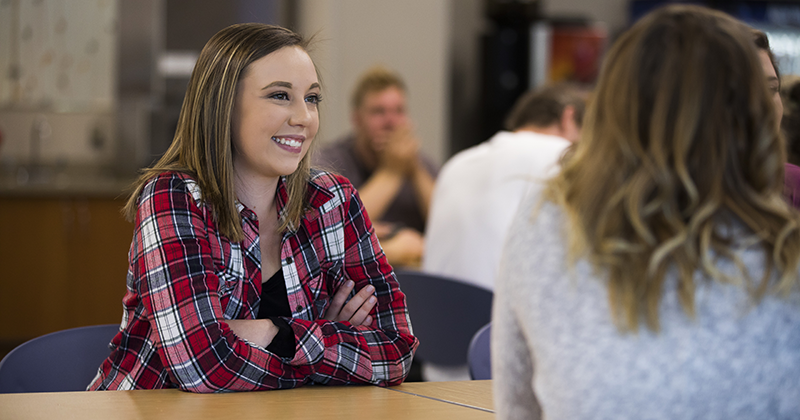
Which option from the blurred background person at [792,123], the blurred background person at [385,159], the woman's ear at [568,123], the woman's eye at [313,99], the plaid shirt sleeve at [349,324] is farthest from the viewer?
the blurred background person at [385,159]

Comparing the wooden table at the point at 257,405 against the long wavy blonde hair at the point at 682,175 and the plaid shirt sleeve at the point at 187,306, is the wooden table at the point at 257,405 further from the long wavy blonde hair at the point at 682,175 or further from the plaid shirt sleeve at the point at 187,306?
the long wavy blonde hair at the point at 682,175

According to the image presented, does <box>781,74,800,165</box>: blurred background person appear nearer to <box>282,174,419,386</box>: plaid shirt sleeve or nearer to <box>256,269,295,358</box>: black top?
<box>282,174,419,386</box>: plaid shirt sleeve

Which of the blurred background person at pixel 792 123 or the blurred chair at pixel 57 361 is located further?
the blurred background person at pixel 792 123

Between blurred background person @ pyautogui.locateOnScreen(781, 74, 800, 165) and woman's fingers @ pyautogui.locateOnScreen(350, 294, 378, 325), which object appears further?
blurred background person @ pyautogui.locateOnScreen(781, 74, 800, 165)

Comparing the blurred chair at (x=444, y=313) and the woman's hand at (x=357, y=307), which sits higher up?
the woman's hand at (x=357, y=307)

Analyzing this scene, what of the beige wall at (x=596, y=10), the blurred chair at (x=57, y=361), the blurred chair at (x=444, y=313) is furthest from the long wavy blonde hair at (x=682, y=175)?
the beige wall at (x=596, y=10)

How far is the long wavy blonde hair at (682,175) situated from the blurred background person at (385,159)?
8.83 feet

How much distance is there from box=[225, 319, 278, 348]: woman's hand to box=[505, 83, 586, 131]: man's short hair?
198 cm

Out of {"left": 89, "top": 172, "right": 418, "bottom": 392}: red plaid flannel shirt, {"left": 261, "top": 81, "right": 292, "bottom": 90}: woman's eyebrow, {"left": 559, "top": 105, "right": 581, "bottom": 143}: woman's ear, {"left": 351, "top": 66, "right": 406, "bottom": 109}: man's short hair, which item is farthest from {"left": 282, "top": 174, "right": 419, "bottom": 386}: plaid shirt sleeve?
{"left": 351, "top": 66, "right": 406, "bottom": 109}: man's short hair

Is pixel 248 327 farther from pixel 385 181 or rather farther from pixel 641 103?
pixel 385 181

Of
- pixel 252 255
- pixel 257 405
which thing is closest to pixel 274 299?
pixel 252 255

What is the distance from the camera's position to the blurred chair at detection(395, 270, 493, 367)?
7.32 ft

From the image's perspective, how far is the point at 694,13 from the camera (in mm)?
902

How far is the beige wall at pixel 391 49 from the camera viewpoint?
5.30m
